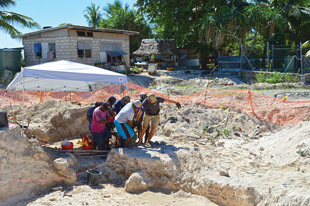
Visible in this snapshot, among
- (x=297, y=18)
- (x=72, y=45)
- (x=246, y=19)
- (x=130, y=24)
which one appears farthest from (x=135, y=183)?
(x=130, y=24)

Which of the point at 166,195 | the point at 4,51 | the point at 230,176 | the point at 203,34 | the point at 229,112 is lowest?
the point at 166,195

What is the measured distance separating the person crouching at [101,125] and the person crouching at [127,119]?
0.99 ft

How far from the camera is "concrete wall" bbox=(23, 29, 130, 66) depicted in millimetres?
19328

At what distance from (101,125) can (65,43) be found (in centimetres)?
1433

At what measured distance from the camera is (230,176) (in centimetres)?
579

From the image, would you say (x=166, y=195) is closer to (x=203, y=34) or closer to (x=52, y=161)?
(x=52, y=161)

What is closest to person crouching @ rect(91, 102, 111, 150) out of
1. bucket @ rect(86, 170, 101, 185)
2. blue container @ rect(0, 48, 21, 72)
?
bucket @ rect(86, 170, 101, 185)

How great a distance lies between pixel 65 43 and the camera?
1930cm

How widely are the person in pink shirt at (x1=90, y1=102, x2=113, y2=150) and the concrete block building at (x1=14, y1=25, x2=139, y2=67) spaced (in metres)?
13.7

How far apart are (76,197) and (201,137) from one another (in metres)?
4.46

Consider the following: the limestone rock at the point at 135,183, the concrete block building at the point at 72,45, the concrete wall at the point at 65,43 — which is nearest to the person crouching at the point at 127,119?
the limestone rock at the point at 135,183

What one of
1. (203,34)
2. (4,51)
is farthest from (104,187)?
(203,34)

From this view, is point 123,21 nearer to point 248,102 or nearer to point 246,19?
point 246,19

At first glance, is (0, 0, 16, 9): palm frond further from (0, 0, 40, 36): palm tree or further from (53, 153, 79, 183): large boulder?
(53, 153, 79, 183): large boulder
